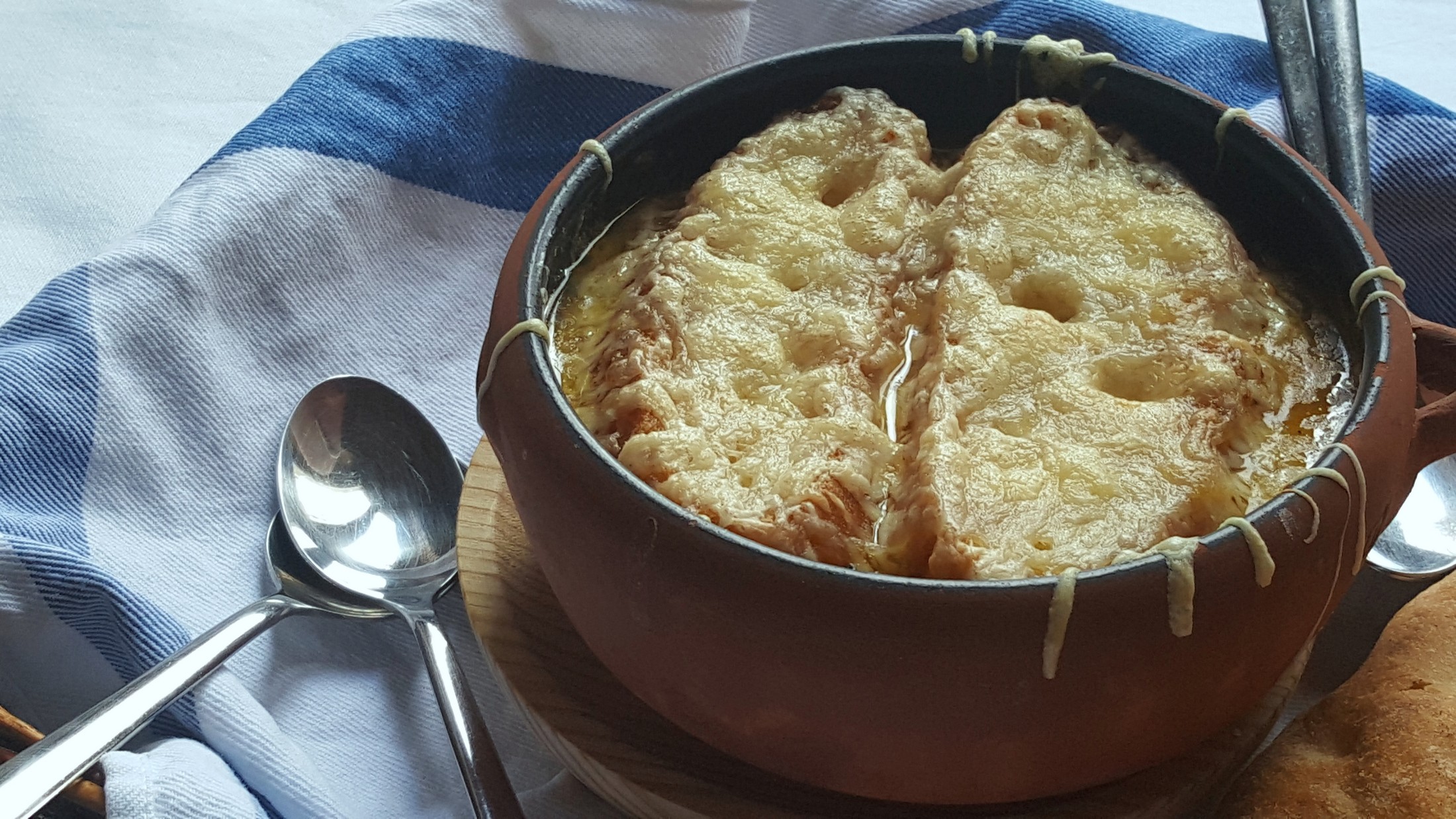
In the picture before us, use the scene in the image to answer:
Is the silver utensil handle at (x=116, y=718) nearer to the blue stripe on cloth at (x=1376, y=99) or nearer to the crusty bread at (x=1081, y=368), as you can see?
the crusty bread at (x=1081, y=368)

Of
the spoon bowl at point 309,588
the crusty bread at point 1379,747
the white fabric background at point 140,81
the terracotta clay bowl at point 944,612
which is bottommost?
the spoon bowl at point 309,588

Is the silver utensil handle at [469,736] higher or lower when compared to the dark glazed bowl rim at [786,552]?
lower

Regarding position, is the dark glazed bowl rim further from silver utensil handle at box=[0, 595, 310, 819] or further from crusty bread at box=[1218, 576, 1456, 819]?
silver utensil handle at box=[0, 595, 310, 819]

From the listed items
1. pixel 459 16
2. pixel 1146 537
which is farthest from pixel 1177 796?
pixel 459 16

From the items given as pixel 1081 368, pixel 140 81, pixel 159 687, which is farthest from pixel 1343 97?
pixel 140 81

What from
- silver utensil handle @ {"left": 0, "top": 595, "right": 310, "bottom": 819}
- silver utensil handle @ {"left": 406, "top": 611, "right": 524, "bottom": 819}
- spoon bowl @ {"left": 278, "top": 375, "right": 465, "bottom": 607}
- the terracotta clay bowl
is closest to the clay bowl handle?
the terracotta clay bowl

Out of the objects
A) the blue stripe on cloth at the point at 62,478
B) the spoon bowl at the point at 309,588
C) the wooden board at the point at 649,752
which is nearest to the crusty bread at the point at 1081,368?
the wooden board at the point at 649,752

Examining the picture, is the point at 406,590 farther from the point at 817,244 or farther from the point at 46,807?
the point at 817,244
